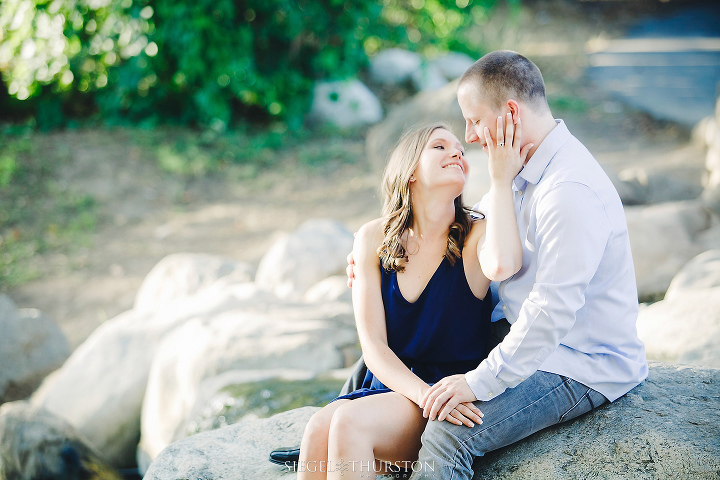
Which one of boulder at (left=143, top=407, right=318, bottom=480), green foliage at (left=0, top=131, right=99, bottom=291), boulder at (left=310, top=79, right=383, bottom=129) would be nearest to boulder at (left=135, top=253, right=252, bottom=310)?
green foliage at (left=0, top=131, right=99, bottom=291)

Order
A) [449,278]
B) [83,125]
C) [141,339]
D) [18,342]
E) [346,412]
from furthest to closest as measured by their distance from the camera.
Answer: [83,125]
[18,342]
[141,339]
[449,278]
[346,412]

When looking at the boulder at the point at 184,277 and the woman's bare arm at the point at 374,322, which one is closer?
the woman's bare arm at the point at 374,322

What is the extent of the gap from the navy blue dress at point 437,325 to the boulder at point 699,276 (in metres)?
1.95

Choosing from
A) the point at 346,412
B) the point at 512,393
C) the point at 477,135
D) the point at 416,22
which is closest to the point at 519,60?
the point at 477,135

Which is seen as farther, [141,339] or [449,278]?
[141,339]

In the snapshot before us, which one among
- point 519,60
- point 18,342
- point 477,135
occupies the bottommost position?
point 18,342

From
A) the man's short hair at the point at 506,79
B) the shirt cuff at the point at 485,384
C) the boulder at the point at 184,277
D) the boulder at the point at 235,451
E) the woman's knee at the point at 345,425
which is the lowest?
the boulder at the point at 184,277

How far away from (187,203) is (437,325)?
20.4 feet

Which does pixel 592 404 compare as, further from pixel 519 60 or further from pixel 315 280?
pixel 315 280

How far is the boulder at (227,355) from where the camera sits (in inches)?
150

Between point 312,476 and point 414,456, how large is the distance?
1.19 ft

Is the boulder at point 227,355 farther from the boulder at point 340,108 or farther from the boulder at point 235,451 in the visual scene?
the boulder at point 340,108

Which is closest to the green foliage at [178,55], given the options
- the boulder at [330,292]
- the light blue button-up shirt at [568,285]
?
the boulder at [330,292]

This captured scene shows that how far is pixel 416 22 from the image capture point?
11.9 metres
